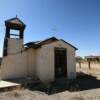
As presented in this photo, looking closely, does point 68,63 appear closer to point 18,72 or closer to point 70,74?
point 70,74

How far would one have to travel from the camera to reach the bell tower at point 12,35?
44.2ft

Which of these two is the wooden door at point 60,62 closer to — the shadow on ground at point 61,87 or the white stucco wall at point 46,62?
the white stucco wall at point 46,62

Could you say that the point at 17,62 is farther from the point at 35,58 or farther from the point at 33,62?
the point at 35,58

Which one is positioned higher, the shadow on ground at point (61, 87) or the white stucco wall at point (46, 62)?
the white stucco wall at point (46, 62)

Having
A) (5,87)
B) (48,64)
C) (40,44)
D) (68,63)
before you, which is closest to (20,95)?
(5,87)

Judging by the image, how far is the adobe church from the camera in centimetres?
1272

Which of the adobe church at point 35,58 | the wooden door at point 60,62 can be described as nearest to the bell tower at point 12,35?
the adobe church at point 35,58

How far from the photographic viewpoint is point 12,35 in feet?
45.8

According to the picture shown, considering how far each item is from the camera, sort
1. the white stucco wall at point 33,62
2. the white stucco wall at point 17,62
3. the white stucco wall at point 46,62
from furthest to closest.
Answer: the white stucco wall at point 17,62, the white stucco wall at point 33,62, the white stucco wall at point 46,62

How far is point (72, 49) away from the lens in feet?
46.7

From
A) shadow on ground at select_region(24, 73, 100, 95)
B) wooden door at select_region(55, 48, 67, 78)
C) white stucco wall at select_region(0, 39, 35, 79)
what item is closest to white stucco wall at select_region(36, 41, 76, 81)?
wooden door at select_region(55, 48, 67, 78)

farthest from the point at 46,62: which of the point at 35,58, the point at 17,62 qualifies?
the point at 17,62

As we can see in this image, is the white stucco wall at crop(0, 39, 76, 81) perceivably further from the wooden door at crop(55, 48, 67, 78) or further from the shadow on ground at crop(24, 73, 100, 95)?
the shadow on ground at crop(24, 73, 100, 95)

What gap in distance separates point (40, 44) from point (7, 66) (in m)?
3.88
